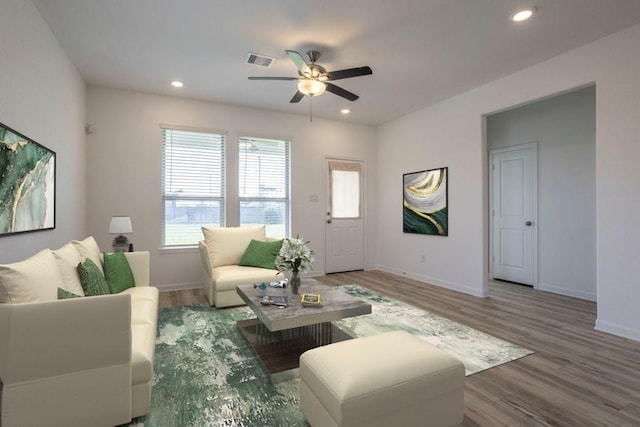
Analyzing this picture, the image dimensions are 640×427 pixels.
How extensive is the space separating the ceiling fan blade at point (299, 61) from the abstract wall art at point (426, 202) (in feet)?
9.09

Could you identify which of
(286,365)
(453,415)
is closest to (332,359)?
(453,415)

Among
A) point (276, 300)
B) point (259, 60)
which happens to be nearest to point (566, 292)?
point (276, 300)

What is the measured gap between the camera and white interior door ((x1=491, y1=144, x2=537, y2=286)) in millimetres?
4824

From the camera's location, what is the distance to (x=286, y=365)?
229cm

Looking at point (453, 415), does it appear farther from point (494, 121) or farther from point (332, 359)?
point (494, 121)

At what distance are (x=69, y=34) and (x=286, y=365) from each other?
368 centimetres

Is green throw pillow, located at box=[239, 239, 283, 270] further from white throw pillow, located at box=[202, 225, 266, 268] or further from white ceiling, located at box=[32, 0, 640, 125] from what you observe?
white ceiling, located at box=[32, 0, 640, 125]

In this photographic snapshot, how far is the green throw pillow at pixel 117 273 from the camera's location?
8.97 feet

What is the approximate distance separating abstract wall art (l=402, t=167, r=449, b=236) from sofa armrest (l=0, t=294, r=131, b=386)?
14.4ft

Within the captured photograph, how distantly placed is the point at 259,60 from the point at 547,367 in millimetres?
3934

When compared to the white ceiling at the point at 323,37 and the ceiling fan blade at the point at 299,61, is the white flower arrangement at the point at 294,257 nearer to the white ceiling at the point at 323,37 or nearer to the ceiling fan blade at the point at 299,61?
the ceiling fan blade at the point at 299,61

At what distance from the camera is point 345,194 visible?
597 centimetres

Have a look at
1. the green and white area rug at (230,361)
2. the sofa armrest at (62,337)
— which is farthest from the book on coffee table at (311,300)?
the sofa armrest at (62,337)

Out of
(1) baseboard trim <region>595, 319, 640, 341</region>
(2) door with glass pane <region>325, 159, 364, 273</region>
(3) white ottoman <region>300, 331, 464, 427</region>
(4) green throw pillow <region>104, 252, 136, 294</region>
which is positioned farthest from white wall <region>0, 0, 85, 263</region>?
(1) baseboard trim <region>595, 319, 640, 341</region>
